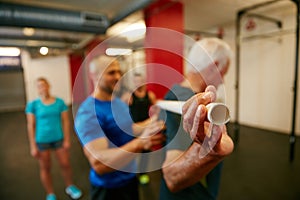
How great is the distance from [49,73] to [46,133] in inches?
317

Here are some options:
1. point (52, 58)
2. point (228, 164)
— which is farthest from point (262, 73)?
point (52, 58)

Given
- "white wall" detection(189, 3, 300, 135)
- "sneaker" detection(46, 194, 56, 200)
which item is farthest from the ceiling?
"sneaker" detection(46, 194, 56, 200)

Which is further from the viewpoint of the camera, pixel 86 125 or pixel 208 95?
pixel 86 125

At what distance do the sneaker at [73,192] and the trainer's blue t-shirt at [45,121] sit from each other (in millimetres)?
592

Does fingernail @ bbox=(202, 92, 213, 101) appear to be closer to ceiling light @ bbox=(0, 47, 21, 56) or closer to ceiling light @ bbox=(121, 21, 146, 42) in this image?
ceiling light @ bbox=(121, 21, 146, 42)

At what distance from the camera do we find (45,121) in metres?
1.97

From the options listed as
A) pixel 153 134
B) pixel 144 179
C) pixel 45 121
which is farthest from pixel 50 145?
pixel 153 134

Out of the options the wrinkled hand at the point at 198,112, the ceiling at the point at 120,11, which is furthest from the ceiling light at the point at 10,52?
the wrinkled hand at the point at 198,112

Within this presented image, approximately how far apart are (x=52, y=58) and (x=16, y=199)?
8.14 m

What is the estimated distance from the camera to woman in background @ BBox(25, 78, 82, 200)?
6.43 feet

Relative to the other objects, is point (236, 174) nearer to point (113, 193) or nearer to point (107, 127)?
point (113, 193)

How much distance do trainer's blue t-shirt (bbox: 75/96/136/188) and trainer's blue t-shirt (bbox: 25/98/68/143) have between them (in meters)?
1.17

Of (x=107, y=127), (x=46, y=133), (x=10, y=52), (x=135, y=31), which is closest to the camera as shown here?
(x=135, y=31)

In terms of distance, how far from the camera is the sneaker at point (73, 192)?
2029mm
